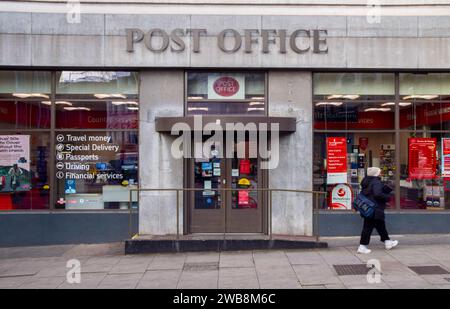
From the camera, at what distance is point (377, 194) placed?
934cm

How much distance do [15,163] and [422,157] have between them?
8.99m

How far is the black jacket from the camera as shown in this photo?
9.34 m

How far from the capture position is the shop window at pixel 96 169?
1143 cm

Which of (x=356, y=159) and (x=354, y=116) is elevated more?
(x=354, y=116)

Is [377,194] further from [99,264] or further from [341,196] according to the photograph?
[99,264]

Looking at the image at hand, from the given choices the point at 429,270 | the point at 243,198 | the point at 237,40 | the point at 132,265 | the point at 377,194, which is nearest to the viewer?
the point at 429,270

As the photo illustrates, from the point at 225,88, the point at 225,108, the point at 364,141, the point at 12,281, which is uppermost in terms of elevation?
the point at 225,88

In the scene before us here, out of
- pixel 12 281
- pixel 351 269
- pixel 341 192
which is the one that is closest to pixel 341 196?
pixel 341 192

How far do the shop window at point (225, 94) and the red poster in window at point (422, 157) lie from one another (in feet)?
11.2

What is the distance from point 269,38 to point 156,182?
3.92 meters

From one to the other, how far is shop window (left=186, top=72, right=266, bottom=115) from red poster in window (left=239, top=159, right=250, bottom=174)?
1.05m

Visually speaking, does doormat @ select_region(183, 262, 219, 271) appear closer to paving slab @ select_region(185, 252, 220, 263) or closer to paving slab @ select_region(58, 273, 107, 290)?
paving slab @ select_region(185, 252, 220, 263)

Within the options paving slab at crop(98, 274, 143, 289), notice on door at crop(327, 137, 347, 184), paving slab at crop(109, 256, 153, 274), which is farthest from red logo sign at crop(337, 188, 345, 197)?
paving slab at crop(98, 274, 143, 289)
